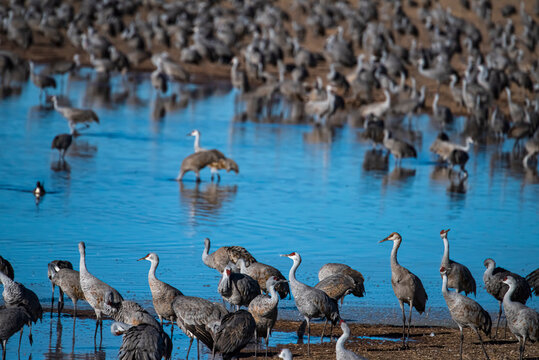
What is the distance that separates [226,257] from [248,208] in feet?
16.9

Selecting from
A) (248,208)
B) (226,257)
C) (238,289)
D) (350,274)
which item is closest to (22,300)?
(238,289)

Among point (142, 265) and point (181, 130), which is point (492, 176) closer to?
point (181, 130)

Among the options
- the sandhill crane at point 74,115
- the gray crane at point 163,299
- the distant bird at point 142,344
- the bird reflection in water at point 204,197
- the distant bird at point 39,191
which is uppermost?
the sandhill crane at point 74,115

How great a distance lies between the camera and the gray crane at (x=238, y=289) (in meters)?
10.4

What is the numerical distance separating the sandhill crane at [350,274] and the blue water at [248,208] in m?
0.39

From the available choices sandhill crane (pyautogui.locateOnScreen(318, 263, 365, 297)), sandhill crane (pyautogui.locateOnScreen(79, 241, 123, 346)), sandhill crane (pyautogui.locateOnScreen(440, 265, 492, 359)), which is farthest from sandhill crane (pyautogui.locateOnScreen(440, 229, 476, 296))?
sandhill crane (pyautogui.locateOnScreen(79, 241, 123, 346))

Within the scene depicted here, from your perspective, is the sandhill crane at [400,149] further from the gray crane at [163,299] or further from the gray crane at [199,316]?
the gray crane at [199,316]

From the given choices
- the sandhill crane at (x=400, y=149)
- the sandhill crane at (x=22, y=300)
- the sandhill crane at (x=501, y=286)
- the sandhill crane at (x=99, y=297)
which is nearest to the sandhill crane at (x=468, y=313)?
the sandhill crane at (x=501, y=286)

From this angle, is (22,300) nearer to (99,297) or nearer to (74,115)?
(99,297)

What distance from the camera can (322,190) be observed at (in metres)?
19.4

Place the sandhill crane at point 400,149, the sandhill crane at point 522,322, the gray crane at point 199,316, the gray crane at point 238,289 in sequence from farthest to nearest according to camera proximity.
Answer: the sandhill crane at point 400,149 → the gray crane at point 238,289 → the gray crane at point 199,316 → the sandhill crane at point 522,322

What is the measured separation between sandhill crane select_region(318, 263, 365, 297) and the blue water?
387 millimetres

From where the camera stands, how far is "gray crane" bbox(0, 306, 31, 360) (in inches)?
347

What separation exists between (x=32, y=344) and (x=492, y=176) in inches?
579
